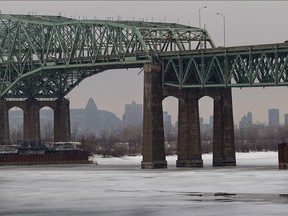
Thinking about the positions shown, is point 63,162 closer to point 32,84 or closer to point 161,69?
point 32,84

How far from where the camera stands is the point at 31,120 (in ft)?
580

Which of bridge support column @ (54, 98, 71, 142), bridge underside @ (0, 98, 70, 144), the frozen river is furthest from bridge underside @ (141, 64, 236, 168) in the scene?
bridge underside @ (0, 98, 70, 144)

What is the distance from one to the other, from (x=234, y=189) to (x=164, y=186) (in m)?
8.32

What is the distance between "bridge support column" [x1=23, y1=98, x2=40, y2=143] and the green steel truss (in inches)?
58.6

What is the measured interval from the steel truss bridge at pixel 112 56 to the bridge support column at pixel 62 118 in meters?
1.71

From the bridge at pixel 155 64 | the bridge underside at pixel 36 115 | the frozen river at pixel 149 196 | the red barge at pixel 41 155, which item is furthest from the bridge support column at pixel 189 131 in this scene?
the bridge underside at pixel 36 115

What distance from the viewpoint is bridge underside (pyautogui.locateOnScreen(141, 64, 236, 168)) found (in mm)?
129125

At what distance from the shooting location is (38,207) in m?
63.5

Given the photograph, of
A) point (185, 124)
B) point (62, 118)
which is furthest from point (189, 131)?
point (62, 118)

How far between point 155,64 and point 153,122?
25.8 feet

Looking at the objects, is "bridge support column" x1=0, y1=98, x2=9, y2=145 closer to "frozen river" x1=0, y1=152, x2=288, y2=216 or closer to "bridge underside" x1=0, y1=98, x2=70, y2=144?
"bridge underside" x1=0, y1=98, x2=70, y2=144

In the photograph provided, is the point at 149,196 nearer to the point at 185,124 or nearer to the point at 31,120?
the point at 185,124

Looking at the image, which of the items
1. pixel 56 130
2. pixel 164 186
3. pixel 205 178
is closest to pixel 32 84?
pixel 56 130

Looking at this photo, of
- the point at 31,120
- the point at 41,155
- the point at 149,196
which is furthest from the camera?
the point at 31,120
